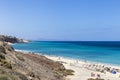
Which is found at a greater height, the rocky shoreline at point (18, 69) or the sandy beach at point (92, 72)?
the rocky shoreline at point (18, 69)

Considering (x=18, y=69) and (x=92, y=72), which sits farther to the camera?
(x=92, y=72)

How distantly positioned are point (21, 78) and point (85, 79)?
16.3 m

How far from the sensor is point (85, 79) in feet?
106

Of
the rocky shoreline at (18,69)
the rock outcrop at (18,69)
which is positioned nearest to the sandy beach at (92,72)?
the rocky shoreline at (18,69)

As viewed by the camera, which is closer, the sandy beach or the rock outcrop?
the rock outcrop

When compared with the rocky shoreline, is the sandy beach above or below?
Result: below

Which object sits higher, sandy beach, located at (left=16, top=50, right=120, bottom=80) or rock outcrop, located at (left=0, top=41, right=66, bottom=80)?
rock outcrop, located at (left=0, top=41, right=66, bottom=80)

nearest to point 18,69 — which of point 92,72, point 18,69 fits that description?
point 18,69

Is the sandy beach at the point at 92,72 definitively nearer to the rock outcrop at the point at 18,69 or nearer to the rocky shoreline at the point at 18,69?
the rocky shoreline at the point at 18,69

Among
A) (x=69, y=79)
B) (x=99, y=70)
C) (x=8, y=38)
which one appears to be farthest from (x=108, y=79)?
(x=8, y=38)

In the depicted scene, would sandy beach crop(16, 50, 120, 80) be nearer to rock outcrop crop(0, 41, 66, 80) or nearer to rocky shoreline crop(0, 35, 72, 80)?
rocky shoreline crop(0, 35, 72, 80)

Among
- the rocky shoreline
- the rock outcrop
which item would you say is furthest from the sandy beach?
the rock outcrop

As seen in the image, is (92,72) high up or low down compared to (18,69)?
down

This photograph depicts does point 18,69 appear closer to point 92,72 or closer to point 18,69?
point 18,69
